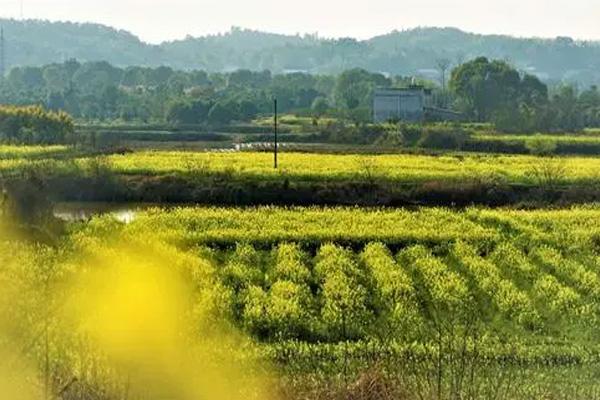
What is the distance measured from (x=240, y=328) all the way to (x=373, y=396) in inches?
311

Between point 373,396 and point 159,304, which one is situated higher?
point 373,396

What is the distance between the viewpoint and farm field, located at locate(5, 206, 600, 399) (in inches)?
475

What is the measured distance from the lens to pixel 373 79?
8944 cm

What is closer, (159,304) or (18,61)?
(159,304)

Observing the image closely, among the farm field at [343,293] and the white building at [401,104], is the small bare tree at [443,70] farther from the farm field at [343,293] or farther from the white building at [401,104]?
the farm field at [343,293]

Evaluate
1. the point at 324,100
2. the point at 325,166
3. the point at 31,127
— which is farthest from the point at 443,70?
the point at 325,166

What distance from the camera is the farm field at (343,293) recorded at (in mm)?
12055

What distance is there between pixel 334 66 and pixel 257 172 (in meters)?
159

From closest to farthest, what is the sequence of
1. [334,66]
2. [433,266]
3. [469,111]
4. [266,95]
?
[433,266] → [469,111] → [266,95] → [334,66]

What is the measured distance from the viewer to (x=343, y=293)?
56.9 ft

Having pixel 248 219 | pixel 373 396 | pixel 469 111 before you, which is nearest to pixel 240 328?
pixel 373 396


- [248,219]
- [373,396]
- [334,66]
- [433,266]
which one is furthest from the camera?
[334,66]

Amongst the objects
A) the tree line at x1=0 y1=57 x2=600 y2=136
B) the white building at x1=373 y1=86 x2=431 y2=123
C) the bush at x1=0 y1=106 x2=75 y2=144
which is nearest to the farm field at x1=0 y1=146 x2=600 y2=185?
the bush at x1=0 y1=106 x2=75 y2=144

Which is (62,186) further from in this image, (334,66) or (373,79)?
(334,66)
